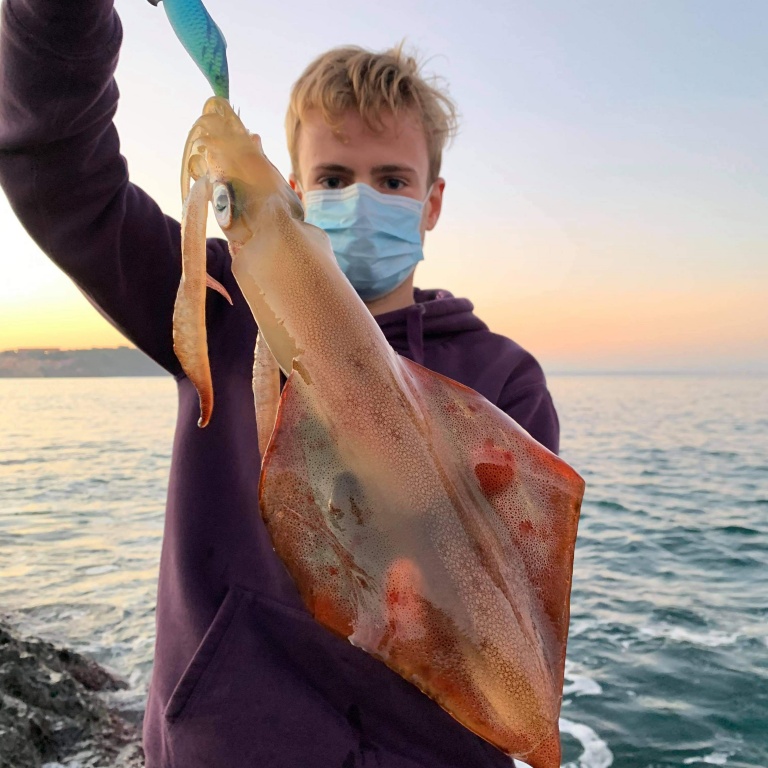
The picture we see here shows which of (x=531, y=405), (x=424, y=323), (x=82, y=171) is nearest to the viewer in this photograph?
(x=82, y=171)

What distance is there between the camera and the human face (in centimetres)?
278

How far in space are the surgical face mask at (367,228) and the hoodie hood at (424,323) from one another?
173 millimetres

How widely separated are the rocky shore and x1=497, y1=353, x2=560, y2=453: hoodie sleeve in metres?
3.12

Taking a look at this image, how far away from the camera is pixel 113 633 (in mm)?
6645

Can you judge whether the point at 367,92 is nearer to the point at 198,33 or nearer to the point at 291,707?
the point at 198,33

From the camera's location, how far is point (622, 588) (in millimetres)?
7938

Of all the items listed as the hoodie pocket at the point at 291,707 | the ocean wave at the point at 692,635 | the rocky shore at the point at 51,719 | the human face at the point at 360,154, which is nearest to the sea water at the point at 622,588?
the ocean wave at the point at 692,635

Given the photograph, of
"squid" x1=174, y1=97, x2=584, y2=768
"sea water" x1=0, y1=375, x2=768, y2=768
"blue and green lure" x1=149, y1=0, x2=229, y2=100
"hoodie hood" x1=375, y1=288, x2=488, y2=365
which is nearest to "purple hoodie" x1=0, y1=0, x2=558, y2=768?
"hoodie hood" x1=375, y1=288, x2=488, y2=365

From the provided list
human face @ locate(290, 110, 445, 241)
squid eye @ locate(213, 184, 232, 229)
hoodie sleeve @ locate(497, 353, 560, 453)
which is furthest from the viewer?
human face @ locate(290, 110, 445, 241)

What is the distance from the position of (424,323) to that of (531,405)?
0.57 meters

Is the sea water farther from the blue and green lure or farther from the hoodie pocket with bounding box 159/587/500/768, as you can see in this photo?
the blue and green lure

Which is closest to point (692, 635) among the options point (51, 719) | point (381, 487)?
point (51, 719)

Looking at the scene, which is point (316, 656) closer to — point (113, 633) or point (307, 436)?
point (307, 436)

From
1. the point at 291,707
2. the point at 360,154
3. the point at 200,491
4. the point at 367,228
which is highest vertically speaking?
the point at 360,154
